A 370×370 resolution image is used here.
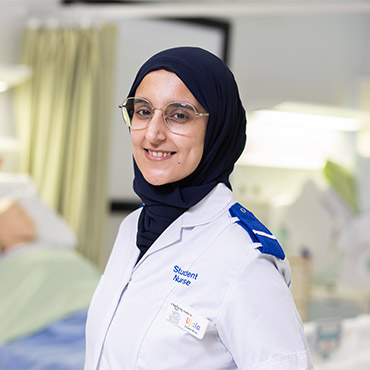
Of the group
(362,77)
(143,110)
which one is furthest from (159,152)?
(362,77)

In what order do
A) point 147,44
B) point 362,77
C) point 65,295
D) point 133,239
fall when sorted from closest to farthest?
point 133,239 < point 65,295 < point 147,44 < point 362,77

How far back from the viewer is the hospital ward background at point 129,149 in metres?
2.76

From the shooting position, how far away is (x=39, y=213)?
381 centimetres

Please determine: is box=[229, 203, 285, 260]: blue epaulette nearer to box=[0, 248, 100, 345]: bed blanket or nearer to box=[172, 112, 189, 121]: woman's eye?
box=[172, 112, 189, 121]: woman's eye

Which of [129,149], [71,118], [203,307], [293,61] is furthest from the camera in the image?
[293,61]

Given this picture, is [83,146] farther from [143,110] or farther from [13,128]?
[143,110]

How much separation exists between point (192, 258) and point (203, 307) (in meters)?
0.09

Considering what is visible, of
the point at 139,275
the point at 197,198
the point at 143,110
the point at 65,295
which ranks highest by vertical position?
the point at 143,110

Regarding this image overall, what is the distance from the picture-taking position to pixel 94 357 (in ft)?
3.60

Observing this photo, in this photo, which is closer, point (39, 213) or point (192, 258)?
point (192, 258)

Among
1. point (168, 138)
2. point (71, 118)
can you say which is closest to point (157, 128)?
point (168, 138)

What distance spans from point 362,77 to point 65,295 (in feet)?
14.7

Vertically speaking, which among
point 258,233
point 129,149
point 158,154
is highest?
point 158,154

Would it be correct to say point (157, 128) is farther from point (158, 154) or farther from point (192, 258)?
→ point (192, 258)
